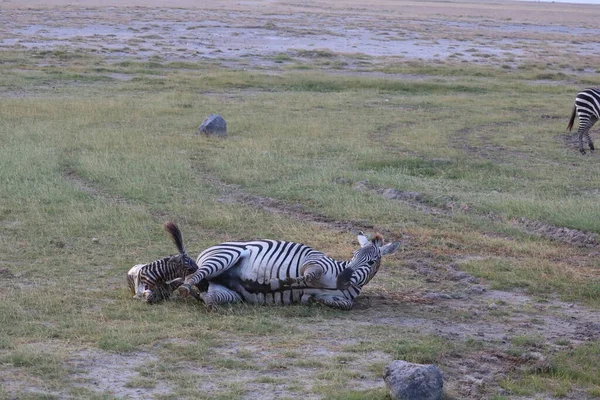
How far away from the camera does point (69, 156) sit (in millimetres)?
14047

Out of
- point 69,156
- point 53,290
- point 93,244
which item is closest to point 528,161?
point 69,156

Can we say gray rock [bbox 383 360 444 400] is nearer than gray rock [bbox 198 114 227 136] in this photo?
Yes

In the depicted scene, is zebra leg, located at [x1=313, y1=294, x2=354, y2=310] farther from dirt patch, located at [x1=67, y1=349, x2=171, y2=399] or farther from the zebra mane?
dirt patch, located at [x1=67, y1=349, x2=171, y2=399]

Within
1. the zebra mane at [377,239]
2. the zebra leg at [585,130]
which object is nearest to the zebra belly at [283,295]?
the zebra mane at [377,239]

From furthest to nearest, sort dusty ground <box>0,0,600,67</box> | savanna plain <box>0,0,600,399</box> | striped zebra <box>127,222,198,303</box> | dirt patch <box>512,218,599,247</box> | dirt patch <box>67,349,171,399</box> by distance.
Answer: dusty ground <box>0,0,600,67</box>
dirt patch <box>512,218,599,247</box>
striped zebra <box>127,222,198,303</box>
savanna plain <box>0,0,600,399</box>
dirt patch <box>67,349,171,399</box>

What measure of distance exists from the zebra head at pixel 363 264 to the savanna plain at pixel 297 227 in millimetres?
238

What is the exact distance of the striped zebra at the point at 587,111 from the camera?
695 inches

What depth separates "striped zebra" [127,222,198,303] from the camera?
23.4 feet

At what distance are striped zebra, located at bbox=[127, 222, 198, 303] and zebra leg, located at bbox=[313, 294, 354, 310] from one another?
3.33 feet

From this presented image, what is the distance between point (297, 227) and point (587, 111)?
10.2 m

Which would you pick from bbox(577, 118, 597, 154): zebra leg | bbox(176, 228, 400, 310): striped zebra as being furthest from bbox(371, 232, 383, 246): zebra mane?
bbox(577, 118, 597, 154): zebra leg

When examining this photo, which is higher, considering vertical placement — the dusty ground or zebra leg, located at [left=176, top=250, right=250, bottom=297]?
zebra leg, located at [left=176, top=250, right=250, bottom=297]

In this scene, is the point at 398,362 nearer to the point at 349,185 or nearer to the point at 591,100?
the point at 349,185

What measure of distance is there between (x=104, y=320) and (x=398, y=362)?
2.36 metres
